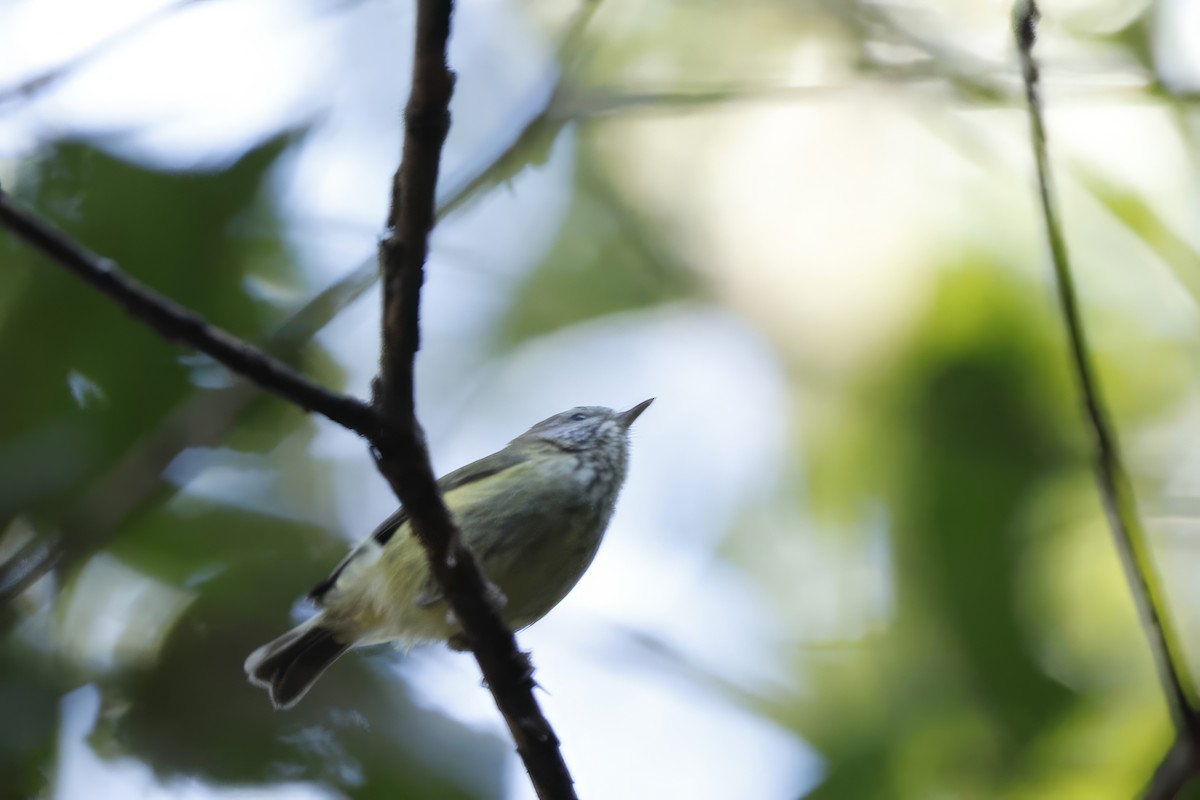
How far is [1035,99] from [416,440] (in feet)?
4.49

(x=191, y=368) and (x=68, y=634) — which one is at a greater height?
(x=191, y=368)

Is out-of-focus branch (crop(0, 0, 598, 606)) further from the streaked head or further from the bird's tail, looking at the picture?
the streaked head

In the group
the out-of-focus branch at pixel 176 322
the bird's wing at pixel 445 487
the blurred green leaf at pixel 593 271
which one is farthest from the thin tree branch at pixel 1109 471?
the blurred green leaf at pixel 593 271

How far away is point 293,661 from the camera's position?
3.68m

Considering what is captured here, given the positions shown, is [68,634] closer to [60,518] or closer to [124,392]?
[60,518]

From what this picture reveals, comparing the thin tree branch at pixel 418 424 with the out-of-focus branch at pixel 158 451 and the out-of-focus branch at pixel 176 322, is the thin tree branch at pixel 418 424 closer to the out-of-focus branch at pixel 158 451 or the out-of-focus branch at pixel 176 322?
the out-of-focus branch at pixel 176 322

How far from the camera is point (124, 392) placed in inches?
140

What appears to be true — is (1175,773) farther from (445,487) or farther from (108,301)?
(108,301)

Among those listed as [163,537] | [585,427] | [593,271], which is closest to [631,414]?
[585,427]

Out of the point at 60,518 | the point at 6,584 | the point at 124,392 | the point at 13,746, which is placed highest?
the point at 124,392

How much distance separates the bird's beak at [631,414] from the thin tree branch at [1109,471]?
2027 mm

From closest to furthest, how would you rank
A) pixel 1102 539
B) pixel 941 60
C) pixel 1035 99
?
pixel 1035 99
pixel 1102 539
pixel 941 60

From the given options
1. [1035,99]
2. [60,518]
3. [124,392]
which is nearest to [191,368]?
[124,392]

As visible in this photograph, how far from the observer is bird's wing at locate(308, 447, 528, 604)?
353 cm
